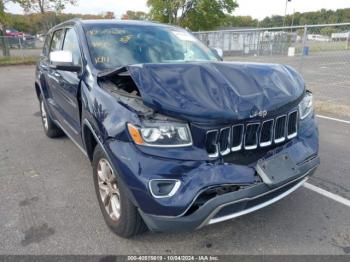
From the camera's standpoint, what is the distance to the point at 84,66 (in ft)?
10.7

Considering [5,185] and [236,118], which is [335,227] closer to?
[236,118]

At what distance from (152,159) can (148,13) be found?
Result: 3773cm

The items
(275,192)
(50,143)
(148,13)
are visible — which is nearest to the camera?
(275,192)

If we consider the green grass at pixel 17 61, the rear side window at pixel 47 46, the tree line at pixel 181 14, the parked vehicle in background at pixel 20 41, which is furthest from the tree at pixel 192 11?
the rear side window at pixel 47 46

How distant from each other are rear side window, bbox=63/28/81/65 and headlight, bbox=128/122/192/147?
156cm

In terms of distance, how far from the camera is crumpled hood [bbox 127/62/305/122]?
2.26m

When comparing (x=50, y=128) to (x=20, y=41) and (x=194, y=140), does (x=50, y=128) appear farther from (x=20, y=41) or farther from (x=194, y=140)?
(x=20, y=41)

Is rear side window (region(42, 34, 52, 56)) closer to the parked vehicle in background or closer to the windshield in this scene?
the windshield

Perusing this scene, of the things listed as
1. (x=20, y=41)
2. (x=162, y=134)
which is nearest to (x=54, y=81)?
(x=162, y=134)

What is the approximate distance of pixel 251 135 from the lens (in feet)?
7.93

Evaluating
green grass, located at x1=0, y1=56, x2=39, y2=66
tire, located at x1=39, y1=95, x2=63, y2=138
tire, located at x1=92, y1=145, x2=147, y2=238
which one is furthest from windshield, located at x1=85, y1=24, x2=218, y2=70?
green grass, located at x1=0, y1=56, x2=39, y2=66

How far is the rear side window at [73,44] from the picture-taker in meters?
3.51

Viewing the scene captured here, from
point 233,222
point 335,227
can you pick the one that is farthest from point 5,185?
point 335,227

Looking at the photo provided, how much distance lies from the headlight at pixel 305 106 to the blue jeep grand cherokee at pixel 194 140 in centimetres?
1
